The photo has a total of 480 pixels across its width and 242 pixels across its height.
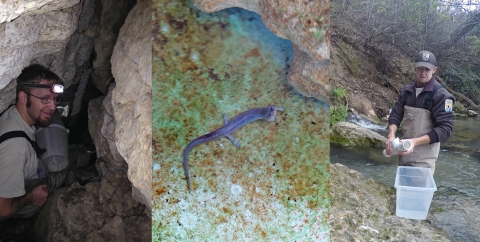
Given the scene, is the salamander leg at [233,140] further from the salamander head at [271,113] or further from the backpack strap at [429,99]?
the backpack strap at [429,99]

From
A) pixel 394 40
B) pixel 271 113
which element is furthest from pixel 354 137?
pixel 394 40

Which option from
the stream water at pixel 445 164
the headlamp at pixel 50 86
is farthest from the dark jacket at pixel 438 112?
the headlamp at pixel 50 86

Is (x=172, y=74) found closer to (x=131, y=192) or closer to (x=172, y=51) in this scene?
(x=172, y=51)

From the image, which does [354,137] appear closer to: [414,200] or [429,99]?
[429,99]

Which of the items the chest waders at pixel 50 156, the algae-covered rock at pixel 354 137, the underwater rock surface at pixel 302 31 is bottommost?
the algae-covered rock at pixel 354 137

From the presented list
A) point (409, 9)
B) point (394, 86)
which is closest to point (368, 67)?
point (394, 86)
